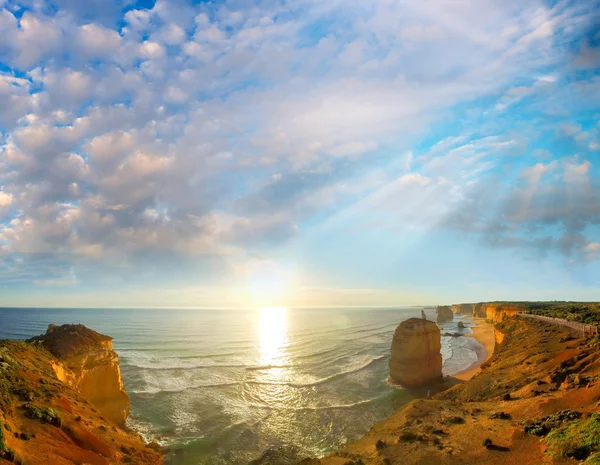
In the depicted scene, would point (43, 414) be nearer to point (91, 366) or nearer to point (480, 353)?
point (91, 366)

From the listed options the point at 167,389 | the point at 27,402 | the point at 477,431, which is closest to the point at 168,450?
the point at 27,402

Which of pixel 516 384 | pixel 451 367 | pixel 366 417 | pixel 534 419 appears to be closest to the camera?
pixel 534 419

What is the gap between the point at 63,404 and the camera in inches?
747

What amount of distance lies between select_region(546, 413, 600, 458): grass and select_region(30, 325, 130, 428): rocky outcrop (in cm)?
3169

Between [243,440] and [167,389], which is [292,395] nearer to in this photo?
[243,440]

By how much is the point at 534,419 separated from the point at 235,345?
75.5m

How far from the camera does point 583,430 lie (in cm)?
1312

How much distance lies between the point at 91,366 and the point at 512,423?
109ft

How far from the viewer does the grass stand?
12188mm

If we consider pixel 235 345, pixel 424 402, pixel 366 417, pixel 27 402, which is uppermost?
pixel 27 402

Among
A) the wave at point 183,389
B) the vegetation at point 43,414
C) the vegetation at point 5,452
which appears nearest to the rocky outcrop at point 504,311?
the wave at point 183,389

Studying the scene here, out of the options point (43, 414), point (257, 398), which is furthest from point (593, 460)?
point (257, 398)

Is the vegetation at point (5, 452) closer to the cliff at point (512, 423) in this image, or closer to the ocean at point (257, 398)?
the ocean at point (257, 398)

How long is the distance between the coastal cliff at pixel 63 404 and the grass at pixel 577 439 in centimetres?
2200
